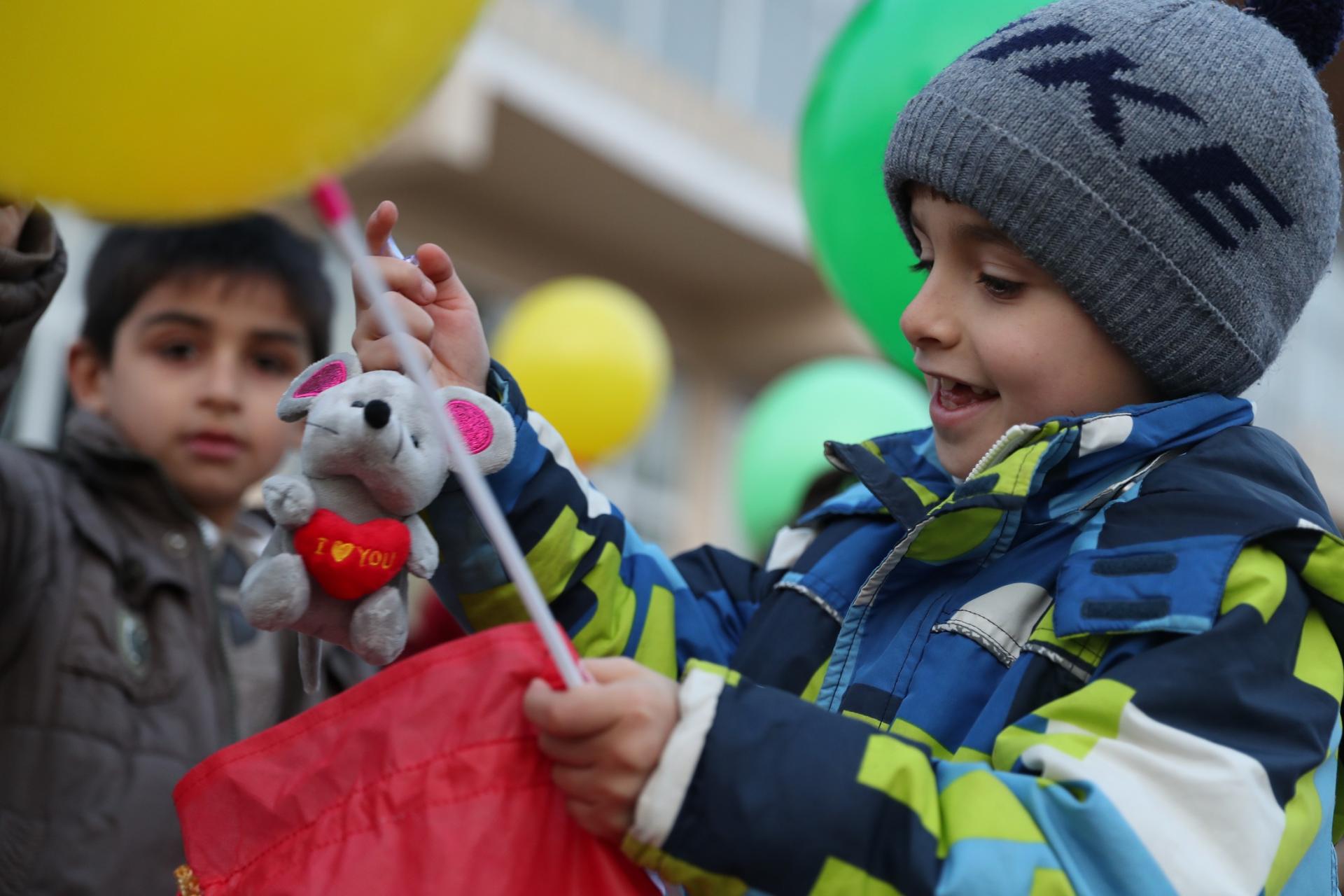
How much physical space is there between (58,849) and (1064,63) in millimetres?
1277

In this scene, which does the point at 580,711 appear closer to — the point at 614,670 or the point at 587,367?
the point at 614,670

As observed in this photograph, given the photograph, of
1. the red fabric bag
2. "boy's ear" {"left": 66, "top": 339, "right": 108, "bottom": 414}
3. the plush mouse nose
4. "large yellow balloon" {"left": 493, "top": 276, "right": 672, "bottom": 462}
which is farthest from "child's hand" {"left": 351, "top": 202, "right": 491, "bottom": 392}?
"large yellow balloon" {"left": 493, "top": 276, "right": 672, "bottom": 462}

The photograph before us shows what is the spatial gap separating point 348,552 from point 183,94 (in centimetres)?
31

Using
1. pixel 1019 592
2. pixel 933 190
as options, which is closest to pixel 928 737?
pixel 1019 592

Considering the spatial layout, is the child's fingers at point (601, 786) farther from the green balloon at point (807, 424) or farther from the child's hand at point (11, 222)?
the green balloon at point (807, 424)

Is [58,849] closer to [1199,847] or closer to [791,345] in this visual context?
[1199,847]

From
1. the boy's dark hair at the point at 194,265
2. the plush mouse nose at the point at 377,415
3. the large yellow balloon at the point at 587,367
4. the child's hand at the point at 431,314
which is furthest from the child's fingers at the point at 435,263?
the large yellow balloon at the point at 587,367

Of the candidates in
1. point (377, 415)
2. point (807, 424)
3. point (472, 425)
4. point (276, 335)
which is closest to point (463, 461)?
point (377, 415)

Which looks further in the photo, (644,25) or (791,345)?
(791,345)

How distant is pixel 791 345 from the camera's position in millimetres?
9312

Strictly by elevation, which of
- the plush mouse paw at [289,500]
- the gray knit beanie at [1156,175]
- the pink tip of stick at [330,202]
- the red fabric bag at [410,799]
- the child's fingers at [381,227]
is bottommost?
the red fabric bag at [410,799]

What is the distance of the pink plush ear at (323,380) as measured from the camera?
102 cm

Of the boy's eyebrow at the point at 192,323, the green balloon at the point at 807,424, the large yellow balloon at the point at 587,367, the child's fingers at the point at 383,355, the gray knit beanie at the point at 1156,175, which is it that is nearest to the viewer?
the child's fingers at the point at 383,355

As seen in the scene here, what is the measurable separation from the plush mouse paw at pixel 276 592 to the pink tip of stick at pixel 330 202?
0.23 m
